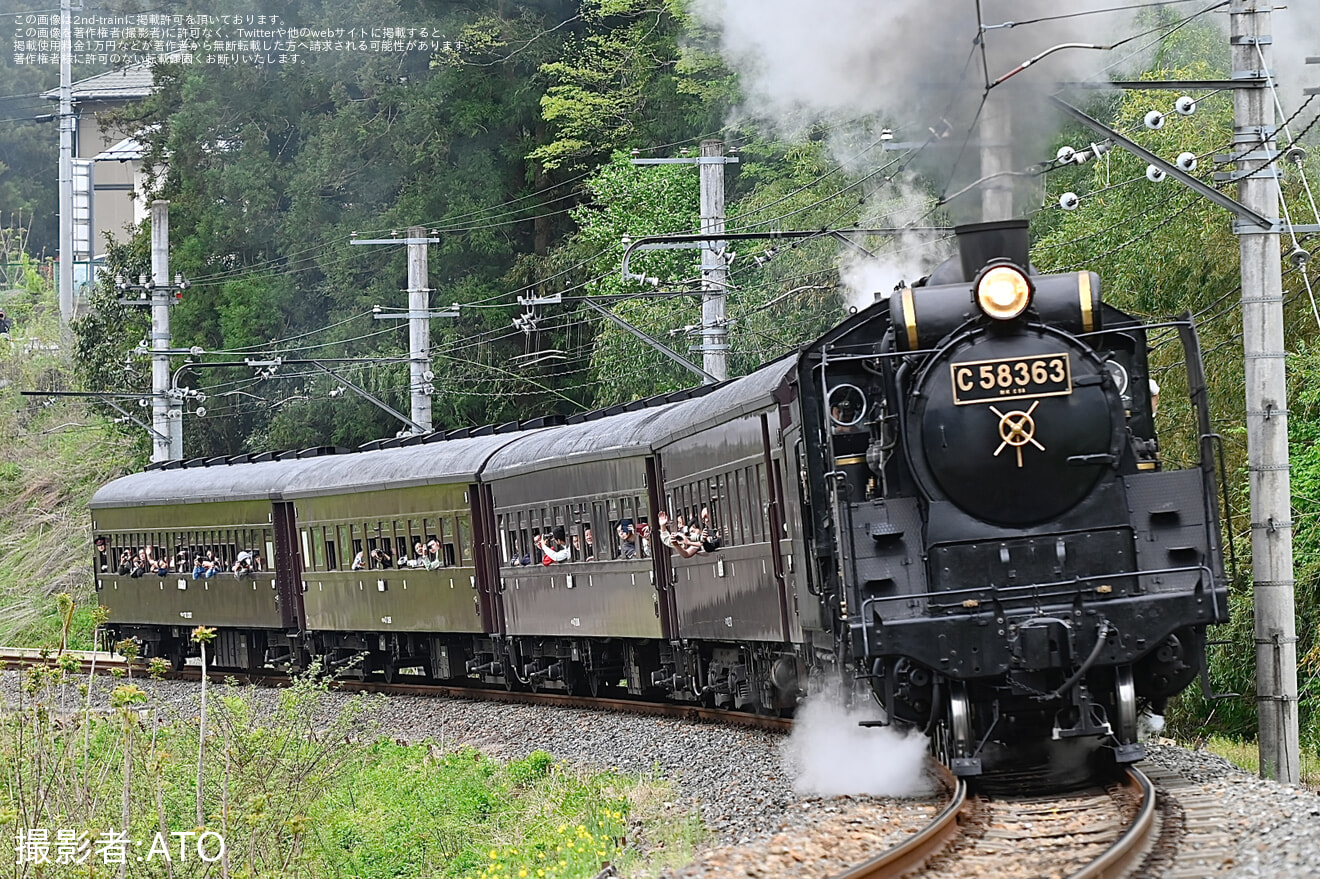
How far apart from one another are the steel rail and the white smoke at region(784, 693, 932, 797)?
1524 mm

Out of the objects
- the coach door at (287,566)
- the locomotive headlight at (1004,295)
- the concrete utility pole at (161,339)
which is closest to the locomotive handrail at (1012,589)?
the locomotive headlight at (1004,295)

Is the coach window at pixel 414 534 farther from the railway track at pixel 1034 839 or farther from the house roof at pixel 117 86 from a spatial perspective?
the house roof at pixel 117 86

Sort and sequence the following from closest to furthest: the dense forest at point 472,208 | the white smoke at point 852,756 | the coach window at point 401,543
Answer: the white smoke at point 852,756 < the coach window at point 401,543 < the dense forest at point 472,208

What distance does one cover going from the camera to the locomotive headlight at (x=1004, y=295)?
10586 mm

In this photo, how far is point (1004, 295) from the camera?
10.6 meters

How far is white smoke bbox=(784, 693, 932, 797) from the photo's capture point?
1155cm

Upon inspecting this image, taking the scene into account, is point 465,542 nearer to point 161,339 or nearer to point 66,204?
point 161,339

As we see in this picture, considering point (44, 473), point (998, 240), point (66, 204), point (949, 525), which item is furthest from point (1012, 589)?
point (66, 204)

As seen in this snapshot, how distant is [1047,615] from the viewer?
10.5 metres

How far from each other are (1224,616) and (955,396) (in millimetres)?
1854

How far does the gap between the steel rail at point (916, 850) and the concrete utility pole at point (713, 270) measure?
44.6 ft

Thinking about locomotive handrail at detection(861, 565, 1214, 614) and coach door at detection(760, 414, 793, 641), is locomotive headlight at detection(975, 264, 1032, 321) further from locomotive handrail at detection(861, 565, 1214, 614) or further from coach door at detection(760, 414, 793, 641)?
coach door at detection(760, 414, 793, 641)

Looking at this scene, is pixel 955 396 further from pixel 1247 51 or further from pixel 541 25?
pixel 541 25

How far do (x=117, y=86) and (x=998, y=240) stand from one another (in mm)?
68092
